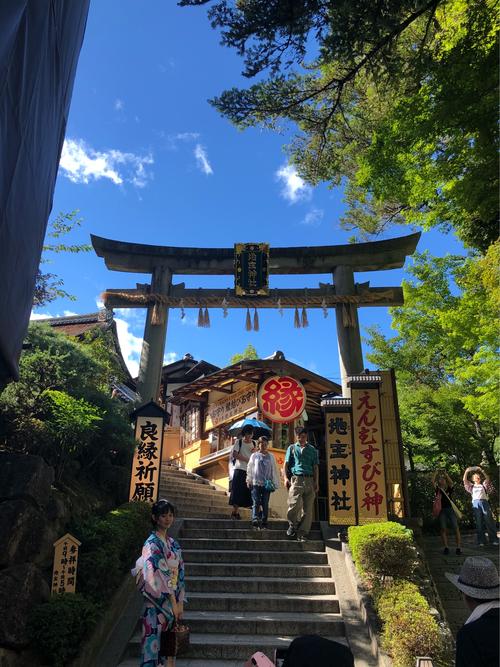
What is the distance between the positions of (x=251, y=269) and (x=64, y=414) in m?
7.88

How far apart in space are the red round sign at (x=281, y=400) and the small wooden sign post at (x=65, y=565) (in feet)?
25.5

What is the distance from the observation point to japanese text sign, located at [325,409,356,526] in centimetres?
874

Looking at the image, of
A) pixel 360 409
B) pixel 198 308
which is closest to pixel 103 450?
pixel 360 409

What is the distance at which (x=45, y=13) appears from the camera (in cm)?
447

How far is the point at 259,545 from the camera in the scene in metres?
8.27

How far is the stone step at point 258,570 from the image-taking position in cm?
732

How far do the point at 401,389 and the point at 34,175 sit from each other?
61.0 feet

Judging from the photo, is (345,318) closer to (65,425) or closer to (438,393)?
(438,393)

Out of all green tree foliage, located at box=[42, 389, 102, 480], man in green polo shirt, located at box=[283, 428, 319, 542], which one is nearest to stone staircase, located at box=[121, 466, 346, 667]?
man in green polo shirt, located at box=[283, 428, 319, 542]

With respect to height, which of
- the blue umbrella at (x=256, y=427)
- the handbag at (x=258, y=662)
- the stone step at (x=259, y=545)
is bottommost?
the handbag at (x=258, y=662)

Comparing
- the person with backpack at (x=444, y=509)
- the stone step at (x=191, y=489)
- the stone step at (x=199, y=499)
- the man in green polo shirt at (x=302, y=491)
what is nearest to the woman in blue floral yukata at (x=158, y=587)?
the man in green polo shirt at (x=302, y=491)

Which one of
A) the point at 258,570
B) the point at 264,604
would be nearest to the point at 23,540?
the point at 264,604

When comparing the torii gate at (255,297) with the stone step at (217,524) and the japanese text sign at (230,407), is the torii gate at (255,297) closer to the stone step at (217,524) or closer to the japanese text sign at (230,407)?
the stone step at (217,524)

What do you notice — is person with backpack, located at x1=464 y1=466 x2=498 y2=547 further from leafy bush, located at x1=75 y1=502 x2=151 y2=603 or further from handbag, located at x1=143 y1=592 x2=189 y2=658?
handbag, located at x1=143 y1=592 x2=189 y2=658
